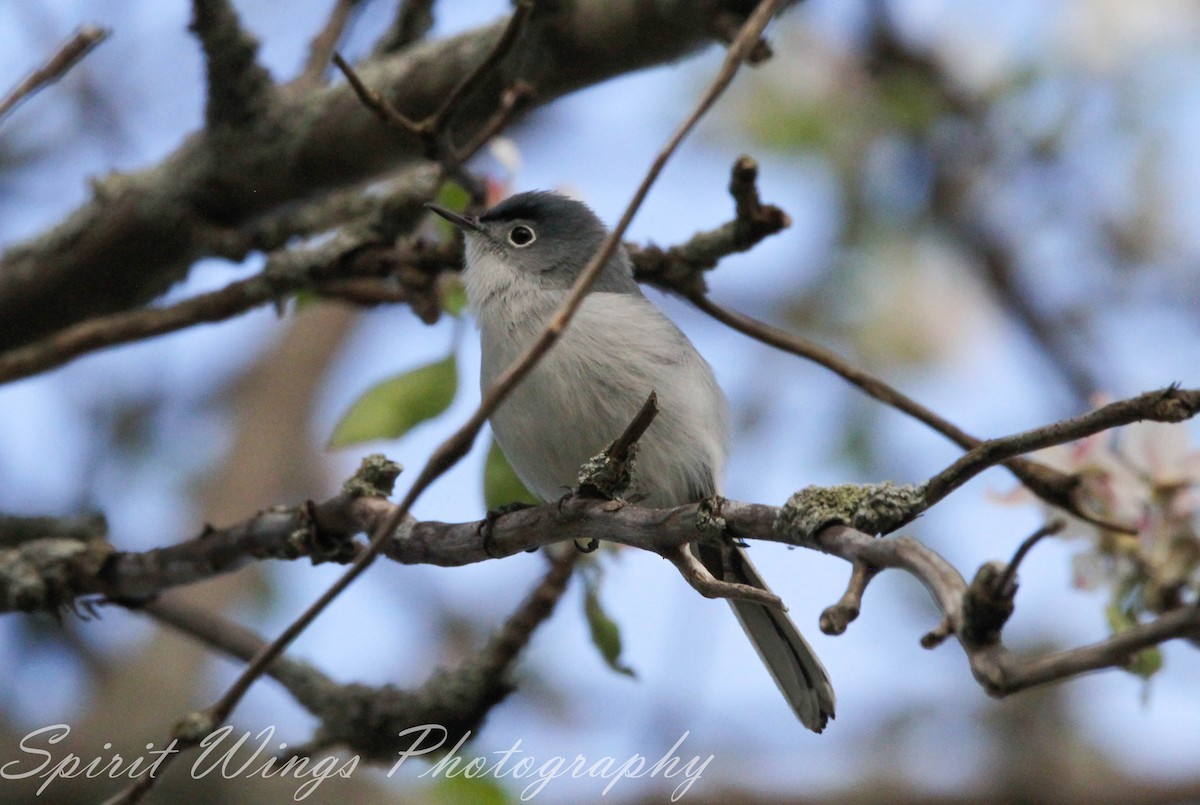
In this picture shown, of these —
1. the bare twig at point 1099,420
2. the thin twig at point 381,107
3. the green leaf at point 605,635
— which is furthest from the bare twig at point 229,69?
the bare twig at point 1099,420

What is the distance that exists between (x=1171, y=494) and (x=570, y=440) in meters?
1.11

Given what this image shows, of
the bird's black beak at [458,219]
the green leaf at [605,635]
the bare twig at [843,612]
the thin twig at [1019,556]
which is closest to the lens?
the thin twig at [1019,556]

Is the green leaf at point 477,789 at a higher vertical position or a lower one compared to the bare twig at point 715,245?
lower

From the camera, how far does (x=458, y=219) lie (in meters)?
2.71

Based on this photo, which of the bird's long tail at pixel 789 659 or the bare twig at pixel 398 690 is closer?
the bird's long tail at pixel 789 659

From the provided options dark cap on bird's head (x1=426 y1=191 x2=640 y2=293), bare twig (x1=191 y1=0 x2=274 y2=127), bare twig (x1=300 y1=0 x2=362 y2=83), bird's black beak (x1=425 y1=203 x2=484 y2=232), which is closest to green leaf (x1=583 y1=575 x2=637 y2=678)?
dark cap on bird's head (x1=426 y1=191 x2=640 y2=293)

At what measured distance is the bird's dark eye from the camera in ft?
9.77

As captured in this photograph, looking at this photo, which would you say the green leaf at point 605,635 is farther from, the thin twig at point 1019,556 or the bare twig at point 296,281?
the thin twig at point 1019,556

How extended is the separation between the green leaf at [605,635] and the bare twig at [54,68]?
135 cm

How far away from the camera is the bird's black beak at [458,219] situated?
2.66m

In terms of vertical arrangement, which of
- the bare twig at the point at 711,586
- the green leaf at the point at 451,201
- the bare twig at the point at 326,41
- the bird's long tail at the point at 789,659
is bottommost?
the bare twig at the point at 711,586

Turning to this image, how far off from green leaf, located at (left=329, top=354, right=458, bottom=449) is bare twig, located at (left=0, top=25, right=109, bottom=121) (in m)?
0.84

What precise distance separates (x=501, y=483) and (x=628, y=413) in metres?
0.35

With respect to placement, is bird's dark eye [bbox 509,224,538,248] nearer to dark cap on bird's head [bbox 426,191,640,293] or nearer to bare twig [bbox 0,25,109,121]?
dark cap on bird's head [bbox 426,191,640,293]
